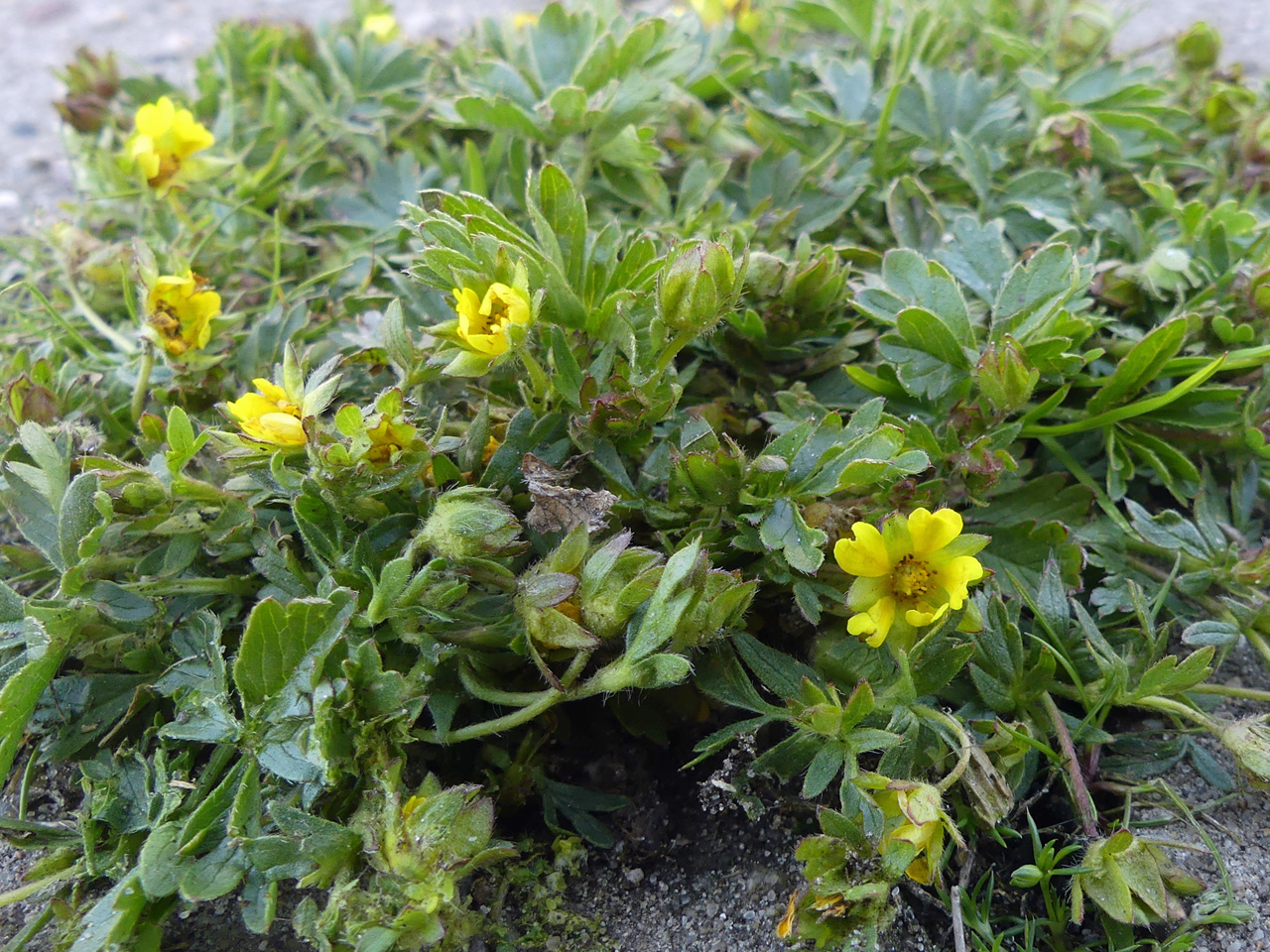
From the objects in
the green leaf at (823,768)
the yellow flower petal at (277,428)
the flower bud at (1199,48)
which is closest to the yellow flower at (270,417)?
the yellow flower petal at (277,428)

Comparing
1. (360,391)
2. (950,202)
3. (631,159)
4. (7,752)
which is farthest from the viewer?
(950,202)

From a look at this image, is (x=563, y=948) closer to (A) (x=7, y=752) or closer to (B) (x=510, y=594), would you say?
(B) (x=510, y=594)

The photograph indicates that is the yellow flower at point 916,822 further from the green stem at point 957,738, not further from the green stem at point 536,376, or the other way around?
the green stem at point 536,376

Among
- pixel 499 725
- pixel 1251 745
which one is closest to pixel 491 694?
pixel 499 725

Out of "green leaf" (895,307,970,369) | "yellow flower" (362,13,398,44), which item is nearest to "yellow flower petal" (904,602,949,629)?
"green leaf" (895,307,970,369)

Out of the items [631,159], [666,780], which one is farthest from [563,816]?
[631,159]

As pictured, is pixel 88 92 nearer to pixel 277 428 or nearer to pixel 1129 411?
pixel 277 428

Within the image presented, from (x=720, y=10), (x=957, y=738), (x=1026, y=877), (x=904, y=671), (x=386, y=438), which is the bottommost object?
(x=1026, y=877)
